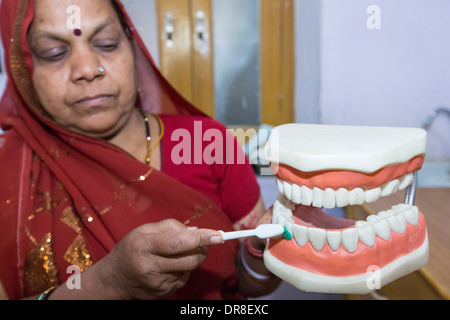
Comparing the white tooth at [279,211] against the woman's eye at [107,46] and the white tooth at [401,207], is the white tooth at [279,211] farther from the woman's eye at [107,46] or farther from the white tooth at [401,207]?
the woman's eye at [107,46]

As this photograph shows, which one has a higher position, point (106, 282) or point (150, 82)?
point (150, 82)

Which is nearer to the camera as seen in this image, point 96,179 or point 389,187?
point 389,187

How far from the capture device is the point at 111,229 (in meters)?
0.67

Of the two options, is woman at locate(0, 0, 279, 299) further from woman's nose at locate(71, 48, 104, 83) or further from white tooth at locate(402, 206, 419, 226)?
white tooth at locate(402, 206, 419, 226)

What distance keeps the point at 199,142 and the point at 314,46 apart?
1.17ft

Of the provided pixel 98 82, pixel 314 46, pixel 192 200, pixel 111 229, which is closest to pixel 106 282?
pixel 111 229

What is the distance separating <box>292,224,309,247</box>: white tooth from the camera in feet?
1.39

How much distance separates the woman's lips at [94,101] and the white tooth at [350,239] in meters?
0.43

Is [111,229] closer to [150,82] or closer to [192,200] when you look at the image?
[192,200]

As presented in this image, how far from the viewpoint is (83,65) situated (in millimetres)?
581

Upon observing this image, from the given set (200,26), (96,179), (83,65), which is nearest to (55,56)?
(83,65)

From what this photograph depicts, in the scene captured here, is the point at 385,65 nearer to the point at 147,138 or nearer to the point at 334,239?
the point at 334,239

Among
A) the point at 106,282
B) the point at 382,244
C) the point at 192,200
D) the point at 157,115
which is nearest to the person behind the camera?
the point at 382,244

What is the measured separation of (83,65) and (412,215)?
482 mm
